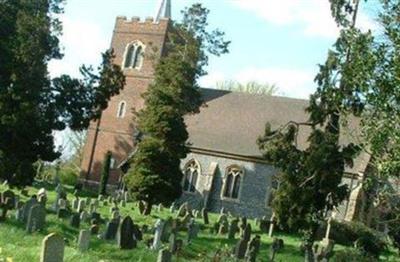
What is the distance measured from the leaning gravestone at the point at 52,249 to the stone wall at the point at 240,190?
2726 cm

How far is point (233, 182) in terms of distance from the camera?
36.3 m

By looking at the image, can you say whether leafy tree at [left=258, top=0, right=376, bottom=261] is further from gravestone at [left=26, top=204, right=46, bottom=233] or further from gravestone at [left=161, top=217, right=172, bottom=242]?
gravestone at [left=26, top=204, right=46, bottom=233]

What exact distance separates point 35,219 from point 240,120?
24271 millimetres

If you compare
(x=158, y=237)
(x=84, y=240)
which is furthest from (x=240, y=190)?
(x=84, y=240)

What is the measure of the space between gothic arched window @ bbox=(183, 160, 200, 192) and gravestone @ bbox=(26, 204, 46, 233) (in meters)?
22.0

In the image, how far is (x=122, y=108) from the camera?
43.2m

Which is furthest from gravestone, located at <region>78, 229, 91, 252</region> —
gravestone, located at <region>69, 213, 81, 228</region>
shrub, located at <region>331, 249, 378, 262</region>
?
shrub, located at <region>331, 249, 378, 262</region>

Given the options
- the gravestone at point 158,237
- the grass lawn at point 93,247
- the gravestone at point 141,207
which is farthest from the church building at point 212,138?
the gravestone at point 158,237

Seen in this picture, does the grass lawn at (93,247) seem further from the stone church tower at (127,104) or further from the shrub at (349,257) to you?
the stone church tower at (127,104)

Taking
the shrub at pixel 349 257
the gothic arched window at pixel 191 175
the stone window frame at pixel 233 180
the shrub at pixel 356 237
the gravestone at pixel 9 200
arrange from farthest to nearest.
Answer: the gothic arched window at pixel 191 175, the stone window frame at pixel 233 180, the shrub at pixel 356 237, the shrub at pixel 349 257, the gravestone at pixel 9 200

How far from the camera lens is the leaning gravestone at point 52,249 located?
8.30 meters

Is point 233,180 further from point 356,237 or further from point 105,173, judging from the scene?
point 356,237

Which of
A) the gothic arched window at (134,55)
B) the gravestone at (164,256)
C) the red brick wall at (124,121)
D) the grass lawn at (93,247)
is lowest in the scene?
the grass lawn at (93,247)

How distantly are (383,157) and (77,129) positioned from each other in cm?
1354
